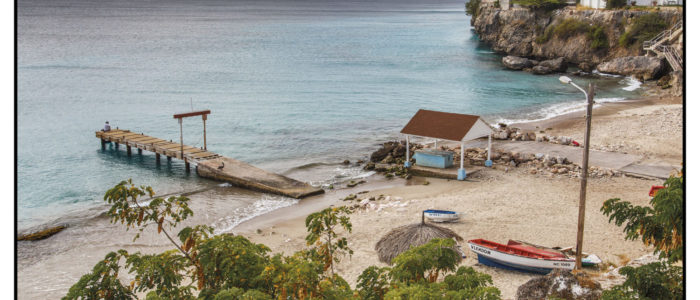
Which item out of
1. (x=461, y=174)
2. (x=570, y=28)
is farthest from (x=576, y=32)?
(x=461, y=174)

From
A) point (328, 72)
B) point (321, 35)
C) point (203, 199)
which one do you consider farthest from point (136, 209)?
point (321, 35)

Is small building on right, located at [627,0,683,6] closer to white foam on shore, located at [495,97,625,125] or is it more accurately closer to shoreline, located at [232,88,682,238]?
white foam on shore, located at [495,97,625,125]

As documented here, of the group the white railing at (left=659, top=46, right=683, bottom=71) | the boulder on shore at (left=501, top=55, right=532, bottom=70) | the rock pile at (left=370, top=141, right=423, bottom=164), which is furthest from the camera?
the boulder on shore at (left=501, top=55, right=532, bottom=70)

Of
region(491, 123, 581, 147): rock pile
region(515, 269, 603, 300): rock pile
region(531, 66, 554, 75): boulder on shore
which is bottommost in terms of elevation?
region(515, 269, 603, 300): rock pile

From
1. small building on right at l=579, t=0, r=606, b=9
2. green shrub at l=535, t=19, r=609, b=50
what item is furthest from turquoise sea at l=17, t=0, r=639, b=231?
small building on right at l=579, t=0, r=606, b=9

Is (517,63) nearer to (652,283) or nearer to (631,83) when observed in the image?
(631,83)

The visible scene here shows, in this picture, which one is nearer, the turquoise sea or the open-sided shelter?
the open-sided shelter

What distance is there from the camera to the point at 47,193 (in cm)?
3247

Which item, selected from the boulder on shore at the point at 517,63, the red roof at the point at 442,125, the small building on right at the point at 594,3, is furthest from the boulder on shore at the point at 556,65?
the red roof at the point at 442,125

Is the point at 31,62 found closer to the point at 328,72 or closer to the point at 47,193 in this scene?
the point at 328,72

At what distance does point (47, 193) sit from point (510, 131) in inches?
1084

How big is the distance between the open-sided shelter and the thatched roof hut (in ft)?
32.4

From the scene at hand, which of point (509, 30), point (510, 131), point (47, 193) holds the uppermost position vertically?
point (509, 30)

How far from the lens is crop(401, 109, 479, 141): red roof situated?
1193 inches
